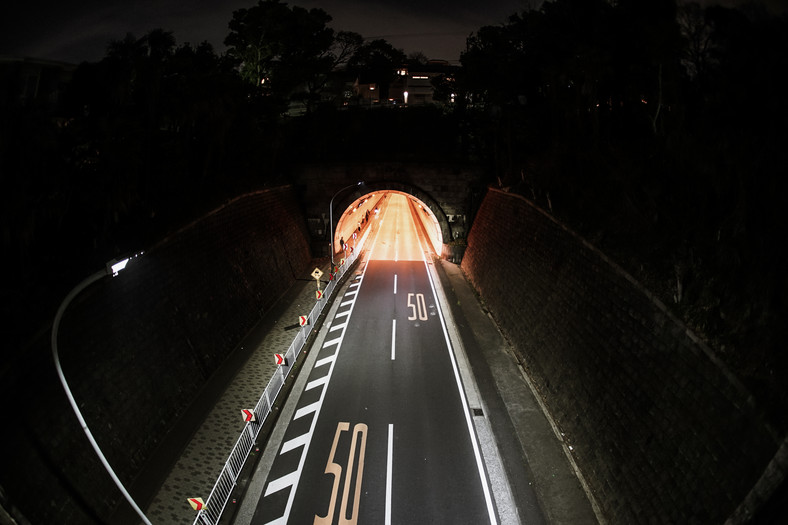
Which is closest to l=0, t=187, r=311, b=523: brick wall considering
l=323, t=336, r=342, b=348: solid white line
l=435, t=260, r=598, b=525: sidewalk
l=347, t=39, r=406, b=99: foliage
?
l=323, t=336, r=342, b=348: solid white line

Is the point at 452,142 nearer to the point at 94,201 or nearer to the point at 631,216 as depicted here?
the point at 631,216

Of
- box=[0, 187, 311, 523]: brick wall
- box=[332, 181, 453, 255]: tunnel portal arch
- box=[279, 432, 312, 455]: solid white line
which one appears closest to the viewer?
box=[0, 187, 311, 523]: brick wall

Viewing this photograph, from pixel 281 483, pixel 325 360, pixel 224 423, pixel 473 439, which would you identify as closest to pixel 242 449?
pixel 281 483

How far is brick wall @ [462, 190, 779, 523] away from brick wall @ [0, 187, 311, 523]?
465 inches

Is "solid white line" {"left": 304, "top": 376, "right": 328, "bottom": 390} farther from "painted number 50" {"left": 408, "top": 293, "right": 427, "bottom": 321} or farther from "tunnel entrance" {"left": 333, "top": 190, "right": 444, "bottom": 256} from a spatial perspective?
"tunnel entrance" {"left": 333, "top": 190, "right": 444, "bottom": 256}

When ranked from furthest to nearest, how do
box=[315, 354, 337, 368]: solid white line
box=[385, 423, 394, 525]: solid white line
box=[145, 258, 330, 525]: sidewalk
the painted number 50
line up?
the painted number 50, box=[315, 354, 337, 368]: solid white line, box=[145, 258, 330, 525]: sidewalk, box=[385, 423, 394, 525]: solid white line

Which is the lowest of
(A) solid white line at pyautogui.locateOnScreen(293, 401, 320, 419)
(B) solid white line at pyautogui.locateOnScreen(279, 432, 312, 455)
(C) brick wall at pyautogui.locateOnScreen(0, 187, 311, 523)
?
(B) solid white line at pyautogui.locateOnScreen(279, 432, 312, 455)

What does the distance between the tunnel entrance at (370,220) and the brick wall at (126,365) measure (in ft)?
49.9

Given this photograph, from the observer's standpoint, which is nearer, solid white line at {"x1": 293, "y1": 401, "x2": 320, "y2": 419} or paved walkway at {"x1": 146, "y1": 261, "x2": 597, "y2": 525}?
paved walkway at {"x1": 146, "y1": 261, "x2": 597, "y2": 525}

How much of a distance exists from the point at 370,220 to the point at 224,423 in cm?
4007

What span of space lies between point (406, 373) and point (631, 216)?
9775 mm

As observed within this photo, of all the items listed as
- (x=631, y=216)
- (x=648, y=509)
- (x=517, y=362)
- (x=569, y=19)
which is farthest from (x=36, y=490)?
(x=569, y=19)

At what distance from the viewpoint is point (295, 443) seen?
1186 centimetres

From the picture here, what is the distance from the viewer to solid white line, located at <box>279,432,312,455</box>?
1162 centimetres
